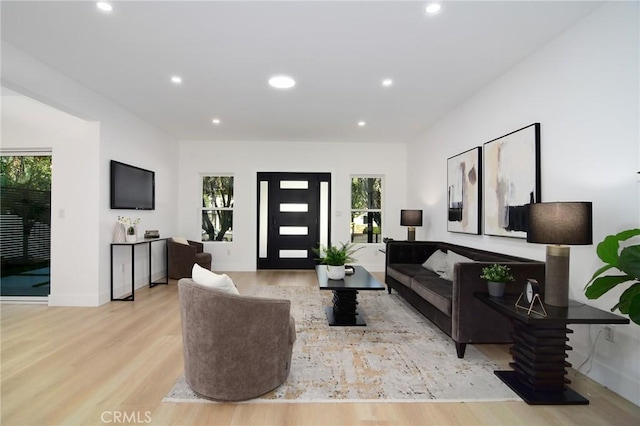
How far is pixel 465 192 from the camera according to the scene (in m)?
4.37

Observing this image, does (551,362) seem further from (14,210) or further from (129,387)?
(14,210)

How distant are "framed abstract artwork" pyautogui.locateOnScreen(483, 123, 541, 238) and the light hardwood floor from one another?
4.13 ft

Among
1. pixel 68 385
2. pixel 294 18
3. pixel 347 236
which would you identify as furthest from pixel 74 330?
pixel 347 236

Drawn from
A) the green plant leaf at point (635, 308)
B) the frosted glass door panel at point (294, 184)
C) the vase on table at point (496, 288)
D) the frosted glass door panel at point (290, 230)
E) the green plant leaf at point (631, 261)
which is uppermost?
the frosted glass door panel at point (294, 184)

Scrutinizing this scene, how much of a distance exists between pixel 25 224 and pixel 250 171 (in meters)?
3.69

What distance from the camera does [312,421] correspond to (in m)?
1.92

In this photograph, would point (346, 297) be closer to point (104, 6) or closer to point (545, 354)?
point (545, 354)

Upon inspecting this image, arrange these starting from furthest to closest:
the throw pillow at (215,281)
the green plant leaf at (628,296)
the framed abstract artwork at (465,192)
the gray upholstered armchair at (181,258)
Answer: the gray upholstered armchair at (181,258) → the framed abstract artwork at (465,192) → the throw pillow at (215,281) → the green plant leaf at (628,296)

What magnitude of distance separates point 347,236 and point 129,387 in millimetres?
5115

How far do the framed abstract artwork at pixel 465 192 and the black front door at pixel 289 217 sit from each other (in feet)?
9.32

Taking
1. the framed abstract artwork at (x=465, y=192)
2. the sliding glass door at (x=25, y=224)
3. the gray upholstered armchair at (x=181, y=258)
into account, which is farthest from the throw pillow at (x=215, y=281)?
the gray upholstered armchair at (x=181, y=258)

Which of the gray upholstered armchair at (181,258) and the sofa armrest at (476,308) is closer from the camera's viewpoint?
the sofa armrest at (476,308)

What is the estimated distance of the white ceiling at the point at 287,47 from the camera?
2430 mm

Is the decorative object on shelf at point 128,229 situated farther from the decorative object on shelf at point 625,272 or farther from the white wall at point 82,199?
the decorative object on shelf at point 625,272
